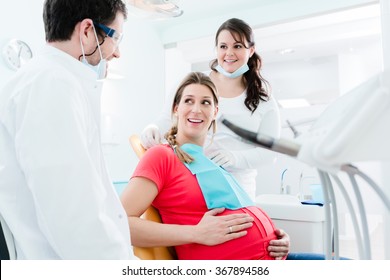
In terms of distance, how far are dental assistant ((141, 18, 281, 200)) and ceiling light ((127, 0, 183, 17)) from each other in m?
0.33

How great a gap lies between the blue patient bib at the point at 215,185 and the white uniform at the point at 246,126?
0.81ft

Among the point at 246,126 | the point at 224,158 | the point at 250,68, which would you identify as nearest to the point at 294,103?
the point at 250,68

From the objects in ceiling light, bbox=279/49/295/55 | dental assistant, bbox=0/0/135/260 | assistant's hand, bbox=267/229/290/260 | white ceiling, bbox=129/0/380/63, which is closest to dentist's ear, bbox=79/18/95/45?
dental assistant, bbox=0/0/135/260

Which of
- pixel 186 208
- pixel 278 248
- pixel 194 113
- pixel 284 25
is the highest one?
pixel 284 25

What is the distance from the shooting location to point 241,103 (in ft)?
6.14

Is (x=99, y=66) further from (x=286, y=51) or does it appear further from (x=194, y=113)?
(x=286, y=51)

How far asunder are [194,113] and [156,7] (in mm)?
739

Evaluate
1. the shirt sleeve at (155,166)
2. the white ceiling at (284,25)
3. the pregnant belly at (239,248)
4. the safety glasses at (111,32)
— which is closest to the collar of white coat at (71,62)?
the safety glasses at (111,32)

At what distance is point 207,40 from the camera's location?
3682mm

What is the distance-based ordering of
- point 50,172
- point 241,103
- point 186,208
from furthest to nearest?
point 241,103
point 186,208
point 50,172

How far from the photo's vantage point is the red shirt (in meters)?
1.30

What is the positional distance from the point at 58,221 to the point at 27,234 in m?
0.12

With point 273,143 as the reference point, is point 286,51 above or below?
above
